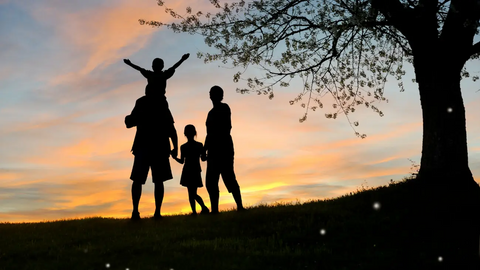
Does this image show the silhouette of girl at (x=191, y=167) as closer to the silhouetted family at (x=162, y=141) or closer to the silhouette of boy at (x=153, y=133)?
the silhouetted family at (x=162, y=141)

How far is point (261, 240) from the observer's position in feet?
39.7

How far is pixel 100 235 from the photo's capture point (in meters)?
13.6

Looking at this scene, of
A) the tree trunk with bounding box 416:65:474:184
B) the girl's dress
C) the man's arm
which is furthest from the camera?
the girl's dress

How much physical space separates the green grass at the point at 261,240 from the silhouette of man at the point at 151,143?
1.22 meters

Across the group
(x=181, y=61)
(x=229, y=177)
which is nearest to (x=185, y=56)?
(x=181, y=61)

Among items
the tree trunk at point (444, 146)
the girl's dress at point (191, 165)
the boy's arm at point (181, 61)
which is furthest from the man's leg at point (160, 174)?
the tree trunk at point (444, 146)

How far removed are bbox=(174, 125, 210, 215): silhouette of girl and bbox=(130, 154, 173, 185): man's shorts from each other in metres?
1.71

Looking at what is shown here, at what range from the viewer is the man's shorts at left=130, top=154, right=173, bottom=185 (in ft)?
45.8

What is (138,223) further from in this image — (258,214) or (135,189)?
(258,214)

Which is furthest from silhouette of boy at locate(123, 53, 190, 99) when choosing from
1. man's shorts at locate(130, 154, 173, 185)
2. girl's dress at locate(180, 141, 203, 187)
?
girl's dress at locate(180, 141, 203, 187)

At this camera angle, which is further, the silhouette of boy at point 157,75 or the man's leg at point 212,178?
the man's leg at point 212,178

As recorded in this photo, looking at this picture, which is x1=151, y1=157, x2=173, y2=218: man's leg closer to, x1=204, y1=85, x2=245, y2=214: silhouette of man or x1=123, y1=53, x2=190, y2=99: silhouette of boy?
x1=204, y1=85, x2=245, y2=214: silhouette of man

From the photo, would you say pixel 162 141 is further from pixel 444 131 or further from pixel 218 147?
pixel 444 131

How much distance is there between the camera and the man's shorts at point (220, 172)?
1481 centimetres
